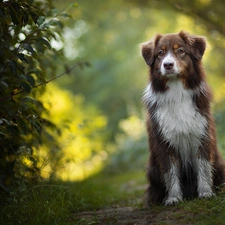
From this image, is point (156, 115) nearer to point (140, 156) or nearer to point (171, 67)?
point (171, 67)

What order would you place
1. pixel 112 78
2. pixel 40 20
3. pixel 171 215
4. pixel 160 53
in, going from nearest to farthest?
1. pixel 171 215
2. pixel 40 20
3. pixel 160 53
4. pixel 112 78

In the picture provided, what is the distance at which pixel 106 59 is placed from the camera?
30.0m

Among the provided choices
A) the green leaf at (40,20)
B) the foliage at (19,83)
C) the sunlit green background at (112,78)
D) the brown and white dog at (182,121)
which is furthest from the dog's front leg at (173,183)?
the green leaf at (40,20)

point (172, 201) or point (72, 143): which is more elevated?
point (72, 143)

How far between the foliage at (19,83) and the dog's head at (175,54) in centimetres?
119

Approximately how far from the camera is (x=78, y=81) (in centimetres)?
3106

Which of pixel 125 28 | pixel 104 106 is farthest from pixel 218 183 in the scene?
pixel 104 106

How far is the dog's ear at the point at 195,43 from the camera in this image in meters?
5.50

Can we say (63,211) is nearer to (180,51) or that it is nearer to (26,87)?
(26,87)

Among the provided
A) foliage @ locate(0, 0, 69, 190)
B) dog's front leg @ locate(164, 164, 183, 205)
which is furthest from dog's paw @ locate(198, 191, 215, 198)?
foliage @ locate(0, 0, 69, 190)

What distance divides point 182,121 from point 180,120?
3 cm

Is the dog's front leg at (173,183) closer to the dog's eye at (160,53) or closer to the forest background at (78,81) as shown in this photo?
the dog's eye at (160,53)

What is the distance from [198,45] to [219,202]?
1.88 m

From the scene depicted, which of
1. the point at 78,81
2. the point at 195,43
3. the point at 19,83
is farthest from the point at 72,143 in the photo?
the point at 78,81
